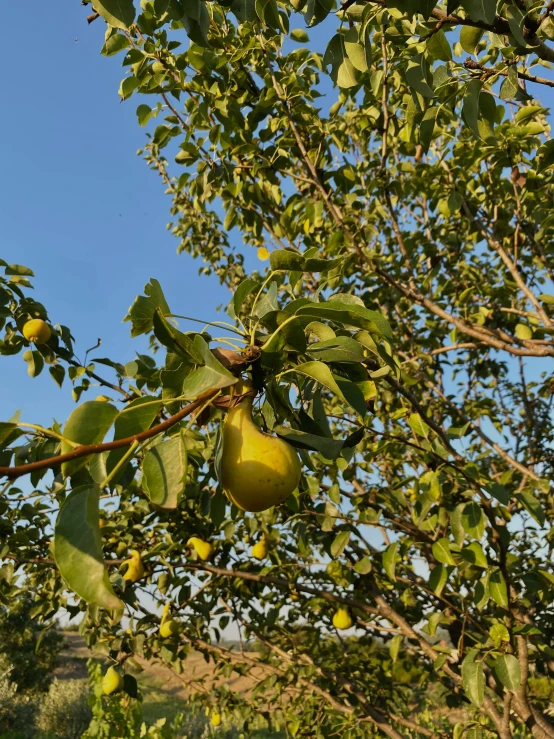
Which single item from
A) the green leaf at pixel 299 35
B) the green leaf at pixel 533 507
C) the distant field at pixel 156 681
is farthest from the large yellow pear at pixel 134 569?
the distant field at pixel 156 681

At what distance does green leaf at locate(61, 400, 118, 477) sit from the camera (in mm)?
622

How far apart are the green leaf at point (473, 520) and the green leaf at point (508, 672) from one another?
345mm

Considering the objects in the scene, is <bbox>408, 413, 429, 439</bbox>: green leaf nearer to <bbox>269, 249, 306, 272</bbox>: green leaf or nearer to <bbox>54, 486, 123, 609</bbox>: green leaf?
<bbox>269, 249, 306, 272</bbox>: green leaf

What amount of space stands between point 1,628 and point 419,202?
12.6 metres

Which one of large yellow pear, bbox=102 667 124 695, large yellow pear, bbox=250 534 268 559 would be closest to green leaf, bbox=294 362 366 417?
large yellow pear, bbox=250 534 268 559

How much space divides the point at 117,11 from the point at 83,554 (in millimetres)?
850

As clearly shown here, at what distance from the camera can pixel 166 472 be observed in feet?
2.13

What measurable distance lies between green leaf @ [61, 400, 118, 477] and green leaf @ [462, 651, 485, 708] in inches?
54.7

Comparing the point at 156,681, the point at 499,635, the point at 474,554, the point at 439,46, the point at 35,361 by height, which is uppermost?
the point at 439,46

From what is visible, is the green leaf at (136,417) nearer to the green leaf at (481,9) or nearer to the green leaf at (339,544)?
the green leaf at (481,9)

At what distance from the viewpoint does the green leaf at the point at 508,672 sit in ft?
4.69

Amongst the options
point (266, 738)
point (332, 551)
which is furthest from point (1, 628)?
point (332, 551)

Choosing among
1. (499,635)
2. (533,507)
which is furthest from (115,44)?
(499,635)

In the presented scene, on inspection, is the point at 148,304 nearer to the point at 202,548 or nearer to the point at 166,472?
the point at 166,472
